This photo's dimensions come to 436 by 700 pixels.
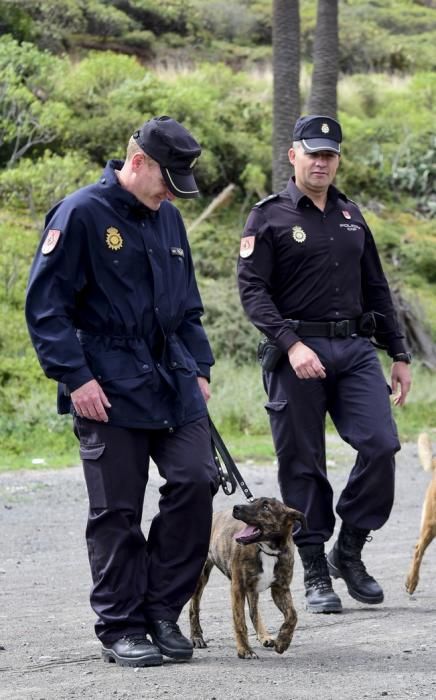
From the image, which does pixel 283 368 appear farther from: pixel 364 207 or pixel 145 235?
pixel 364 207

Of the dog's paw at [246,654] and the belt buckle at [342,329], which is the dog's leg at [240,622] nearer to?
the dog's paw at [246,654]

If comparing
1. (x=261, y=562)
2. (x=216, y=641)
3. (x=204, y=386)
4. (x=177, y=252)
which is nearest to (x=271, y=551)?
(x=261, y=562)

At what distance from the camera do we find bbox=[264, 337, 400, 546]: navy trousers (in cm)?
742

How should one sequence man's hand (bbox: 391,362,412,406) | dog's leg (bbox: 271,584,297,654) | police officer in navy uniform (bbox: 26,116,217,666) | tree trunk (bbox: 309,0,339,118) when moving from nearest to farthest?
police officer in navy uniform (bbox: 26,116,217,666) → dog's leg (bbox: 271,584,297,654) → man's hand (bbox: 391,362,412,406) → tree trunk (bbox: 309,0,339,118)

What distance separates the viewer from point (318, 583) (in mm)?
7539

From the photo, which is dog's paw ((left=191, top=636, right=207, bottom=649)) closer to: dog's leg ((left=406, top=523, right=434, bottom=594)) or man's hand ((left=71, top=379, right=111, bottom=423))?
man's hand ((left=71, top=379, right=111, bottom=423))

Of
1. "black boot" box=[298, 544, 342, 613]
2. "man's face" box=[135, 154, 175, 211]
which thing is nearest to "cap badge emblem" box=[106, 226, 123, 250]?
"man's face" box=[135, 154, 175, 211]

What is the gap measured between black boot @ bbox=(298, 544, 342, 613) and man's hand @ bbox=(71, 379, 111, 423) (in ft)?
6.87

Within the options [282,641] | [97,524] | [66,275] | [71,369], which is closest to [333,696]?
[282,641]

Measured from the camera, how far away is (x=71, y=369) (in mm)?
5848

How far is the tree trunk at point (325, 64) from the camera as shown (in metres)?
23.3

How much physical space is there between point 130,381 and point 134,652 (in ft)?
3.81

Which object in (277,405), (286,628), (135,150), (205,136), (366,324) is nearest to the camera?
(135,150)

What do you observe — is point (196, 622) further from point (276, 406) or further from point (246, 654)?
point (276, 406)
